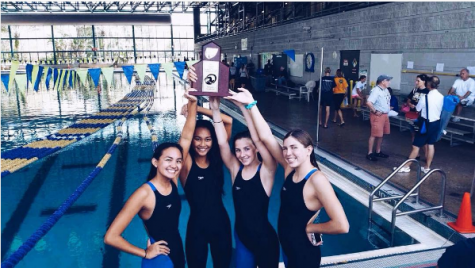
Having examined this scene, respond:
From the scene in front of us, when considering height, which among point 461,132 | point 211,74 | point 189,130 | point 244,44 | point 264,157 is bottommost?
point 461,132

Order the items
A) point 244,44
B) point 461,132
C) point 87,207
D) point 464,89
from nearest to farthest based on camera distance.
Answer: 1. point 87,207
2. point 461,132
3. point 464,89
4. point 244,44

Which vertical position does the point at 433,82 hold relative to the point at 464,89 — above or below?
above

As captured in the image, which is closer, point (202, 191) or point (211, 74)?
point (211, 74)

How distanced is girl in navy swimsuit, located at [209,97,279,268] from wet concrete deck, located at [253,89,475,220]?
118 inches

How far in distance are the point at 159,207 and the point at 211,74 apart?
3.21ft

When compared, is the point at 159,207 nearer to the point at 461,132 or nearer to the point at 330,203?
the point at 330,203

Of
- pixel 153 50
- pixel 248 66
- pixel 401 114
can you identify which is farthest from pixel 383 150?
pixel 153 50

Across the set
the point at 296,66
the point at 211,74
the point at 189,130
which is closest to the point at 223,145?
the point at 189,130

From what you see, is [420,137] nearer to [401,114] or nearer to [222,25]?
[401,114]

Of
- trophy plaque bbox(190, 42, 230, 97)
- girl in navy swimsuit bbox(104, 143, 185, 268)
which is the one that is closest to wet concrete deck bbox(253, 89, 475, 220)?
trophy plaque bbox(190, 42, 230, 97)

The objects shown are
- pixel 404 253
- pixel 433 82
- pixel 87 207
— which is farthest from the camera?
pixel 87 207

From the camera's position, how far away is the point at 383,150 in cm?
743

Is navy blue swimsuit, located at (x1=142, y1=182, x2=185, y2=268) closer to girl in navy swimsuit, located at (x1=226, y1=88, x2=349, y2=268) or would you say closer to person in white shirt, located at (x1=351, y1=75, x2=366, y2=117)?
girl in navy swimsuit, located at (x1=226, y1=88, x2=349, y2=268)

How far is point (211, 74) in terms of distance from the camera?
260cm
